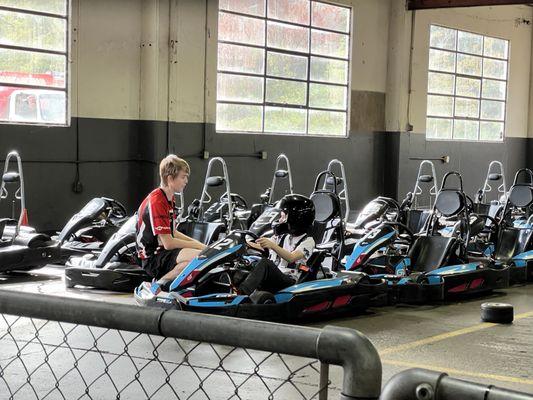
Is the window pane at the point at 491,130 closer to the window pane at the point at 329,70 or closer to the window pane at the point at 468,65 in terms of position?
the window pane at the point at 468,65

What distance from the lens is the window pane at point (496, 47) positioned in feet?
58.9

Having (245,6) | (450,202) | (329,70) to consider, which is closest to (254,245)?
(450,202)

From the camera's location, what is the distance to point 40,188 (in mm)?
10922

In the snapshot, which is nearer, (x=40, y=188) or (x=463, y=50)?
(x=40, y=188)

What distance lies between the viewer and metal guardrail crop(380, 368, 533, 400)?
1.34m

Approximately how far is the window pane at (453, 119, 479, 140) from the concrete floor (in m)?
9.84

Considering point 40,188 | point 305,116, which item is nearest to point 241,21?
point 305,116

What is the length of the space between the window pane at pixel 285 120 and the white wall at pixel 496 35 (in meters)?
2.49

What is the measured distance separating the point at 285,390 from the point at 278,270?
1633 mm

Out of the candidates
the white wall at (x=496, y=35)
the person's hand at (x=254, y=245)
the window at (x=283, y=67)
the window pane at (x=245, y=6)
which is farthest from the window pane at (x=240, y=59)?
the person's hand at (x=254, y=245)

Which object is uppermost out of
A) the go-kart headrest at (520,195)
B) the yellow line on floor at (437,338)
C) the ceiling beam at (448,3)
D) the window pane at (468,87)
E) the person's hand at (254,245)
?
the ceiling beam at (448,3)

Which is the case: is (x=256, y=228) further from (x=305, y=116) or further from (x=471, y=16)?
(x=471, y=16)

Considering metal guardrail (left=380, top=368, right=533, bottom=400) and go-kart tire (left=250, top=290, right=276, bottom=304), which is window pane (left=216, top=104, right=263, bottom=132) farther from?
metal guardrail (left=380, top=368, right=533, bottom=400)

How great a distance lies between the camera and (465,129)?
17672mm
